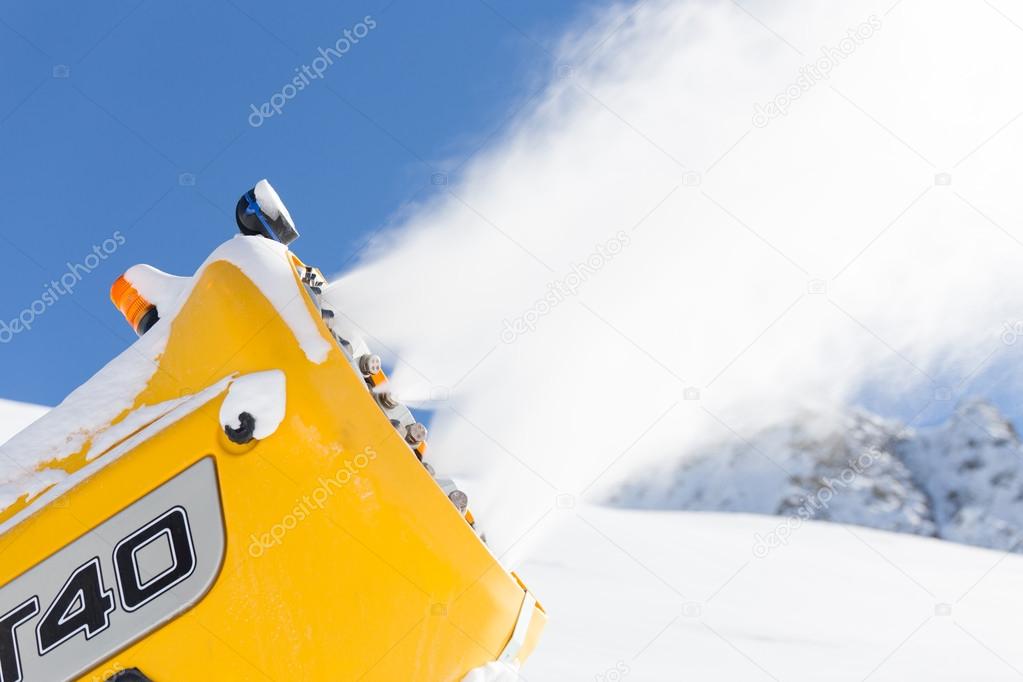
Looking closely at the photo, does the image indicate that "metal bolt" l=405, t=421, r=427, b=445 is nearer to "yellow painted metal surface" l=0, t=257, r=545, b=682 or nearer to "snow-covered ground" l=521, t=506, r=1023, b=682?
"yellow painted metal surface" l=0, t=257, r=545, b=682

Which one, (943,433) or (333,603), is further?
(943,433)

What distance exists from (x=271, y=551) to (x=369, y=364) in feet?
1.58

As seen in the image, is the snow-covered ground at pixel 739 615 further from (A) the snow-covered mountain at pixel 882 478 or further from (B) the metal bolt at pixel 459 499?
(A) the snow-covered mountain at pixel 882 478

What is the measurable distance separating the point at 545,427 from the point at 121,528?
4.83 ft

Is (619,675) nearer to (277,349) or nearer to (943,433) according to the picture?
(277,349)

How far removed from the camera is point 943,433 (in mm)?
98750

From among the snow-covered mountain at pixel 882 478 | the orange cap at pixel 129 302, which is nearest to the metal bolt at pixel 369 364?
the orange cap at pixel 129 302

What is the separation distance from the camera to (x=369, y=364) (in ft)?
7.02

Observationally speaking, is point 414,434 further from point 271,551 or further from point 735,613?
point 735,613

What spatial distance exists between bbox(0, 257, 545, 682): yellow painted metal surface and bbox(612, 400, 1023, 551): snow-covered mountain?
83.2m

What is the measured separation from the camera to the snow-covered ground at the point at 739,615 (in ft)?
14.5

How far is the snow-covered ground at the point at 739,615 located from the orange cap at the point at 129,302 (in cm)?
141

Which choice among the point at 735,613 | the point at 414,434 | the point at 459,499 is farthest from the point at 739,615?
the point at 414,434

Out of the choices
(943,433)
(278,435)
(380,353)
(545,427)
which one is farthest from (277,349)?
(943,433)
